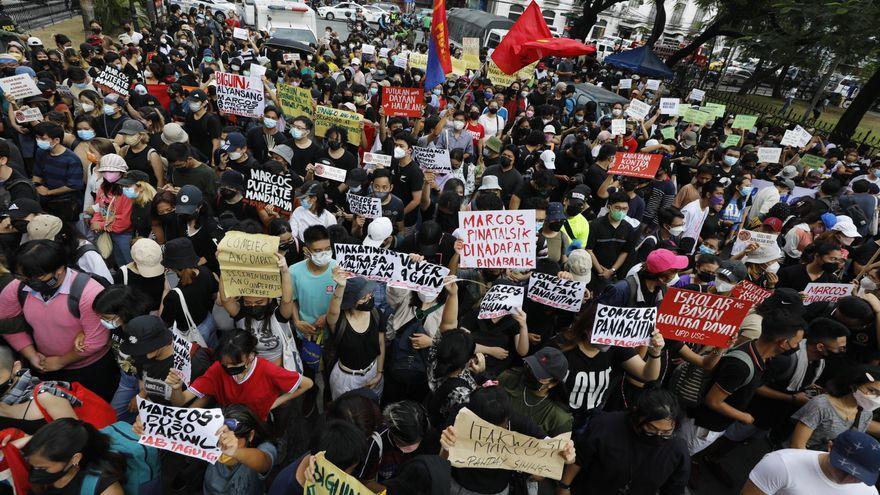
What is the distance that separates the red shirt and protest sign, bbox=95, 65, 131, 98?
6500 millimetres

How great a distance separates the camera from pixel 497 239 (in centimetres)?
438

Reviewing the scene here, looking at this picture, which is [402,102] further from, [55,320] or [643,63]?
[643,63]

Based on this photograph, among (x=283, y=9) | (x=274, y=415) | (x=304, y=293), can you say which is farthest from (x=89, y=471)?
(x=283, y=9)

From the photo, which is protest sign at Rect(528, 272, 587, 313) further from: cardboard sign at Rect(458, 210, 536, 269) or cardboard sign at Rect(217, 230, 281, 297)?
cardboard sign at Rect(217, 230, 281, 297)

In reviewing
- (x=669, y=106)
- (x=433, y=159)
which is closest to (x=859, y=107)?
(x=669, y=106)

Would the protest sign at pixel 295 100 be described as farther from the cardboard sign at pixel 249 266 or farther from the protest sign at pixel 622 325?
the protest sign at pixel 622 325

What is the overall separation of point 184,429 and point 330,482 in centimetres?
95

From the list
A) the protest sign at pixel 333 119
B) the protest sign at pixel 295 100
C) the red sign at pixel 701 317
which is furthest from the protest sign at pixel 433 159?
the red sign at pixel 701 317

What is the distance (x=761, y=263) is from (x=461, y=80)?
38.6ft

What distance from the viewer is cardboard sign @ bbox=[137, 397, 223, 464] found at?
261 centimetres

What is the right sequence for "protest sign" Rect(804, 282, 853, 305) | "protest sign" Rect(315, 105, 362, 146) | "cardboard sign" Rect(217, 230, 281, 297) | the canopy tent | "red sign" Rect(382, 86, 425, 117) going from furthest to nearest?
the canopy tent, "red sign" Rect(382, 86, 425, 117), "protest sign" Rect(315, 105, 362, 146), "protest sign" Rect(804, 282, 853, 305), "cardboard sign" Rect(217, 230, 281, 297)

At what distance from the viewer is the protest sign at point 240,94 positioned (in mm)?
7789

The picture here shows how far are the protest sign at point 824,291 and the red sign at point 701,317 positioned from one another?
212cm

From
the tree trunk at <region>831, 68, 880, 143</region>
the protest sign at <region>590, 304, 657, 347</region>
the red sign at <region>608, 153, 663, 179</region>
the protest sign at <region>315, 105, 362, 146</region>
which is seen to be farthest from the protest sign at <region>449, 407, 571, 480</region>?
the tree trunk at <region>831, 68, 880, 143</region>
